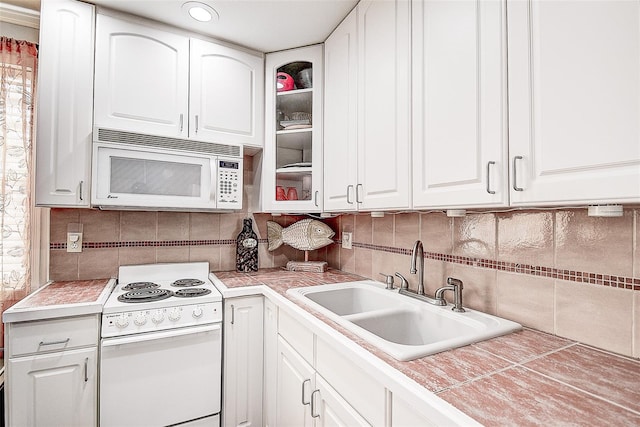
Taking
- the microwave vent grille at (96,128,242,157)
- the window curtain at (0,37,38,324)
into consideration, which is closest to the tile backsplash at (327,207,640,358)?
the microwave vent grille at (96,128,242,157)

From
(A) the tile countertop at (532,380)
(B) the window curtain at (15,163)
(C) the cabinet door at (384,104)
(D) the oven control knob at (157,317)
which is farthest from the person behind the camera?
(B) the window curtain at (15,163)

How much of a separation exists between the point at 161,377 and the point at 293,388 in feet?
2.23

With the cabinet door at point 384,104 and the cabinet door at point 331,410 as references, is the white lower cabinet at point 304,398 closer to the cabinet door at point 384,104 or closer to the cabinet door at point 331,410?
the cabinet door at point 331,410

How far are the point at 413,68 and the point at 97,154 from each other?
5.11 feet

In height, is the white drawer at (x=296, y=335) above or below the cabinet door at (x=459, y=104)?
below

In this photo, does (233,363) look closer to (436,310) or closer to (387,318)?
(387,318)

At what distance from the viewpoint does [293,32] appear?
6.25ft

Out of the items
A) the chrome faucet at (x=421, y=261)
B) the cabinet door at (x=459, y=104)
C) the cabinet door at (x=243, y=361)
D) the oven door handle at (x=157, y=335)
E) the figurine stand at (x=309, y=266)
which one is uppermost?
the cabinet door at (x=459, y=104)

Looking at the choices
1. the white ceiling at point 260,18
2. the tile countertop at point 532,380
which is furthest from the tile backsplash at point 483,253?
the white ceiling at point 260,18

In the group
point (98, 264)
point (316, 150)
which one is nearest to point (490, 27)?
point (316, 150)

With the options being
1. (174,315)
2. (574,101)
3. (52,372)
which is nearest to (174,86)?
(174,315)

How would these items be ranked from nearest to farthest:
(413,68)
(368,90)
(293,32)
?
(413,68) → (368,90) → (293,32)

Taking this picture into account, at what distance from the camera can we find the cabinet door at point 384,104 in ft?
4.16

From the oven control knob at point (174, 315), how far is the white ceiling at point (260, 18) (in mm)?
1580
